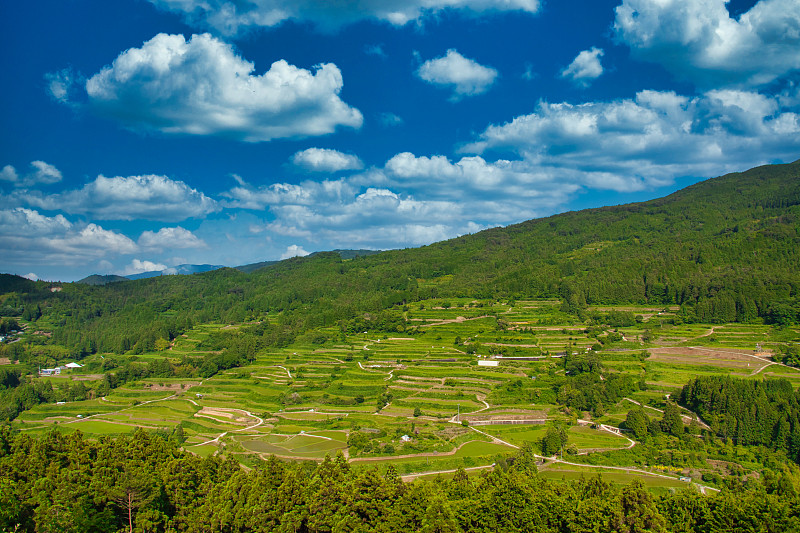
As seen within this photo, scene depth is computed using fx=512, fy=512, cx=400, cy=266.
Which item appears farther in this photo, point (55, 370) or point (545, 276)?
point (545, 276)

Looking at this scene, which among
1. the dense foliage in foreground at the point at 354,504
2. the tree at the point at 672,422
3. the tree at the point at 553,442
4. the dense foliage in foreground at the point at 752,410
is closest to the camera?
the dense foliage in foreground at the point at 354,504

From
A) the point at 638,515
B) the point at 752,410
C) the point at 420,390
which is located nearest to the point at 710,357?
the point at 752,410

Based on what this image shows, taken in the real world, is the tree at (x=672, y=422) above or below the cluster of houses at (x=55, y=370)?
below

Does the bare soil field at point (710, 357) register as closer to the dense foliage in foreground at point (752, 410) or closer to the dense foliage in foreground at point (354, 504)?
the dense foliage in foreground at point (752, 410)

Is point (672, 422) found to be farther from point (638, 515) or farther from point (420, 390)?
point (420, 390)

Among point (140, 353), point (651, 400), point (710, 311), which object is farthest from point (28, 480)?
point (710, 311)

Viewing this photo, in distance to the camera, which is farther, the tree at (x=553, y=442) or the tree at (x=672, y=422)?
the tree at (x=672, y=422)

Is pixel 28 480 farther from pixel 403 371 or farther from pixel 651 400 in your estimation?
pixel 651 400

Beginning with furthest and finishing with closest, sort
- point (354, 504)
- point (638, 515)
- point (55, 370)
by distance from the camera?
1. point (55, 370)
2. point (354, 504)
3. point (638, 515)

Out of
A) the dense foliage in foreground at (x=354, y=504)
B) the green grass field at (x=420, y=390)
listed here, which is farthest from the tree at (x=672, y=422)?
the dense foliage in foreground at (x=354, y=504)
